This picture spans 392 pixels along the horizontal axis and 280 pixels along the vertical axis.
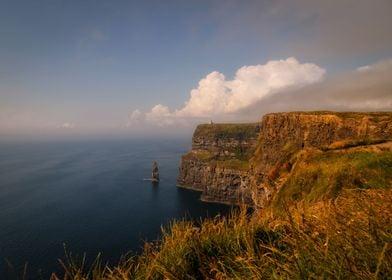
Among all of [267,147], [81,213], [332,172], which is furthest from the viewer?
[267,147]

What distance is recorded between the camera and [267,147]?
96375 mm

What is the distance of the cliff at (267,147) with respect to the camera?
44531 millimetres

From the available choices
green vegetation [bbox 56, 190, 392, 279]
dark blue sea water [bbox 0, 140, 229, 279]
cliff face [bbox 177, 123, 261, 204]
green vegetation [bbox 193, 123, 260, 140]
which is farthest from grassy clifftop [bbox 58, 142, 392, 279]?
green vegetation [bbox 193, 123, 260, 140]

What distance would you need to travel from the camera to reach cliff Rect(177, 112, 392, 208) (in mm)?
44531

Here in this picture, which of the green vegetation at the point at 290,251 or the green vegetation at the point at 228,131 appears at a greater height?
the green vegetation at the point at 290,251

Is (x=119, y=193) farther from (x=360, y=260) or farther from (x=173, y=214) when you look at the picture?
(x=360, y=260)

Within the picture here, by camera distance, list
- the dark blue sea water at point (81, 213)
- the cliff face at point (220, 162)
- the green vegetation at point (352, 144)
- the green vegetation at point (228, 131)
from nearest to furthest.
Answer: the green vegetation at point (352, 144) → the dark blue sea water at point (81, 213) → the cliff face at point (220, 162) → the green vegetation at point (228, 131)

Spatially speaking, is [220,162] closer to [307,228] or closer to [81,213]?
[81,213]

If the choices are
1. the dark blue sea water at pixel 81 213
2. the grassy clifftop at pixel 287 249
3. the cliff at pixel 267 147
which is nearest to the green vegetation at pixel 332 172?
the cliff at pixel 267 147

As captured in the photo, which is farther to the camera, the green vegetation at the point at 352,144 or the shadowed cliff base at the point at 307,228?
the green vegetation at the point at 352,144

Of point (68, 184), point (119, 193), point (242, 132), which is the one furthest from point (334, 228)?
point (242, 132)

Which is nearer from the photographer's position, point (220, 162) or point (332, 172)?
point (332, 172)

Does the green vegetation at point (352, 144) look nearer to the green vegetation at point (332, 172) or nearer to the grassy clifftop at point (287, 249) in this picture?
the green vegetation at point (332, 172)

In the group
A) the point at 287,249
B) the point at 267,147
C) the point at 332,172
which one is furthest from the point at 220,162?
the point at 287,249
